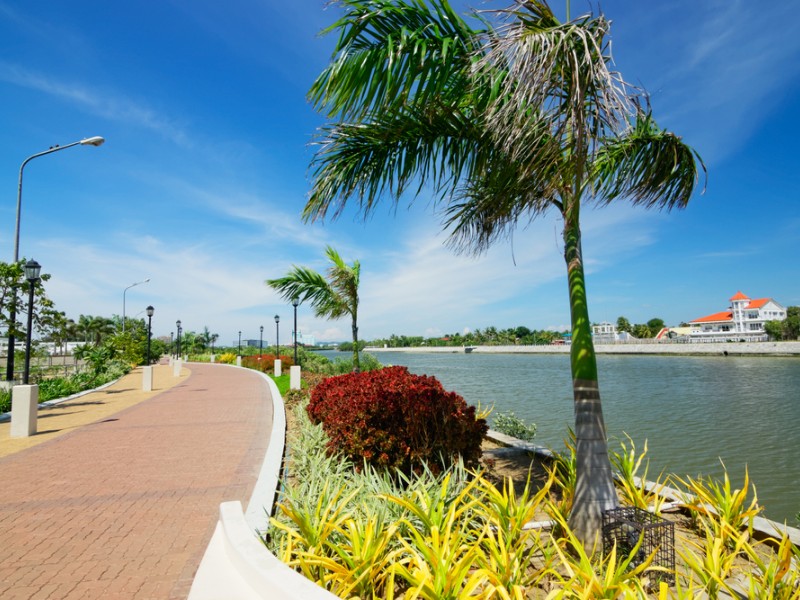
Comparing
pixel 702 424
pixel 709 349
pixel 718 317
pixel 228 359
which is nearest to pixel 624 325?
pixel 718 317

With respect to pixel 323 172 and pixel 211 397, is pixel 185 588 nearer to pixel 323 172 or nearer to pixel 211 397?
pixel 323 172

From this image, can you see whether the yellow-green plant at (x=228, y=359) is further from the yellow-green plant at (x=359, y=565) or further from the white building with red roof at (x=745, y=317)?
the white building with red roof at (x=745, y=317)

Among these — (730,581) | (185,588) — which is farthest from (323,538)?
(730,581)

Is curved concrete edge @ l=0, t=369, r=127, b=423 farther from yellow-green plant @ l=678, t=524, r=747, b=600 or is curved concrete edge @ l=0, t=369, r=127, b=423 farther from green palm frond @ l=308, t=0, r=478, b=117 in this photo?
yellow-green plant @ l=678, t=524, r=747, b=600

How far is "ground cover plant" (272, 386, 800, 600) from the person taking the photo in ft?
8.69

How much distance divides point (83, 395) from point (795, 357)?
6219cm

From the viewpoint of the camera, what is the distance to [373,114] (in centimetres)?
346

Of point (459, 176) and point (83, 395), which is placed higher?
point (459, 176)

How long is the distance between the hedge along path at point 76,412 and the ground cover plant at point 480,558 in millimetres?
7197

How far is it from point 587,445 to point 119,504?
193 inches

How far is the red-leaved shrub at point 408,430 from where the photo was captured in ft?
16.1

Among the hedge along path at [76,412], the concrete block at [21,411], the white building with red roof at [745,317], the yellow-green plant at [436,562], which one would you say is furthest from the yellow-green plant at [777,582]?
the white building with red roof at [745,317]

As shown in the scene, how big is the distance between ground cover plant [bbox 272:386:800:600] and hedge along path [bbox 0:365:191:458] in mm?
7197

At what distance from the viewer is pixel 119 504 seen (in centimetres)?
497
